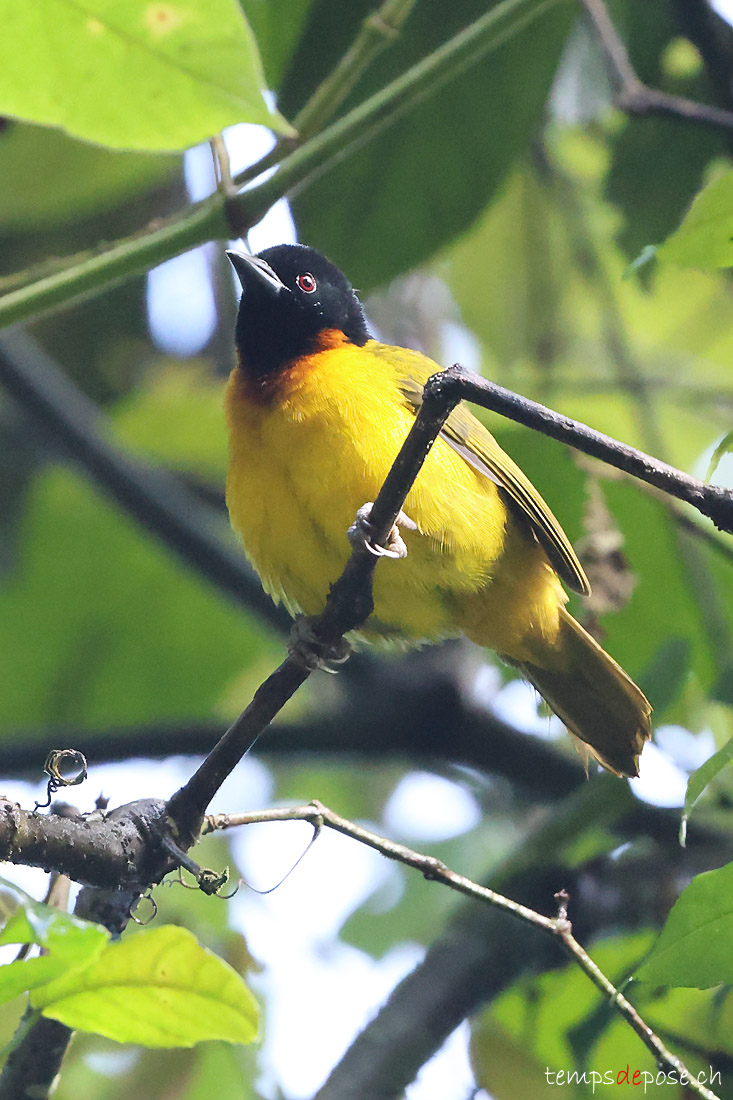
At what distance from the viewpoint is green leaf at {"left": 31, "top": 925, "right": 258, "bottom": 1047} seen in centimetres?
150

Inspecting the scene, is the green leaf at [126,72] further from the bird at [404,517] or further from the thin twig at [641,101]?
the thin twig at [641,101]

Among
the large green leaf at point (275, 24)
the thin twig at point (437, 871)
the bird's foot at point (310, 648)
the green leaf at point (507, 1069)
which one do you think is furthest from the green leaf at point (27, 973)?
the large green leaf at point (275, 24)

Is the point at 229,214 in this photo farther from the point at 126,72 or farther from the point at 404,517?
the point at 404,517

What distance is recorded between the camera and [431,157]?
3930mm

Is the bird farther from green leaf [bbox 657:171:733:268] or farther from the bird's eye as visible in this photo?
green leaf [bbox 657:171:733:268]

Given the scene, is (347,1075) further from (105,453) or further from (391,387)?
(105,453)

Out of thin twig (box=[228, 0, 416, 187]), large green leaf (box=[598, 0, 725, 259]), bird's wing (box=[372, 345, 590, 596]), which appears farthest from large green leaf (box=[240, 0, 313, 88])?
large green leaf (box=[598, 0, 725, 259])

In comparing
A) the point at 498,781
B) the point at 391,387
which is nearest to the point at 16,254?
the point at 391,387

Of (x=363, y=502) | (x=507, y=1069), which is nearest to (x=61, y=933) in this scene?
(x=363, y=502)

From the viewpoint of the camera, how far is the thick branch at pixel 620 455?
161 centimetres

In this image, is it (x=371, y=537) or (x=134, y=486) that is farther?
(x=134, y=486)

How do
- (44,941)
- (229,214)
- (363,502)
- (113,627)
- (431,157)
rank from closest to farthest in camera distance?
(44,941), (229,214), (363,502), (431,157), (113,627)

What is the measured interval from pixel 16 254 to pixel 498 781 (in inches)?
124

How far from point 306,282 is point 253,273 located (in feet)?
0.96
